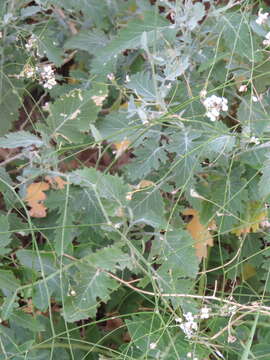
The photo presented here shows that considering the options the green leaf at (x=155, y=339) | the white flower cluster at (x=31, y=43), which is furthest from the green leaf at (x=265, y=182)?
the white flower cluster at (x=31, y=43)

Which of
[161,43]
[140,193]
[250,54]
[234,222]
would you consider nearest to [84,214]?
[140,193]

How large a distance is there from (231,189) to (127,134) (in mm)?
341

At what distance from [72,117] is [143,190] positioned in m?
0.28

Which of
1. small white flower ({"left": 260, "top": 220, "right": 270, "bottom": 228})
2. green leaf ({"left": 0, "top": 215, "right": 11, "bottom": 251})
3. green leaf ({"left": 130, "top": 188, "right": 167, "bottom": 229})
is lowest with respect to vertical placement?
small white flower ({"left": 260, "top": 220, "right": 270, "bottom": 228})

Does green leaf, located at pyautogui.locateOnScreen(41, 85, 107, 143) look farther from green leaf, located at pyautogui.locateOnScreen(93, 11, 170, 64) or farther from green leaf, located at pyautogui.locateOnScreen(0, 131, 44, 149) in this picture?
green leaf, located at pyautogui.locateOnScreen(93, 11, 170, 64)

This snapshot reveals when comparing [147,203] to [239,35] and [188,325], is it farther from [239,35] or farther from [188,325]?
[239,35]

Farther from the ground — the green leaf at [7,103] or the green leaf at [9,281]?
the green leaf at [7,103]

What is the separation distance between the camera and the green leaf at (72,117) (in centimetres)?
159

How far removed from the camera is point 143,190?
5.52ft

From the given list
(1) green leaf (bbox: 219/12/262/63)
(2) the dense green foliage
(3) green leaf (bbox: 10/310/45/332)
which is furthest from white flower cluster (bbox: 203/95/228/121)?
(3) green leaf (bbox: 10/310/45/332)

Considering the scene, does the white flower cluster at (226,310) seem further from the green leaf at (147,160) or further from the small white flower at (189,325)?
the green leaf at (147,160)

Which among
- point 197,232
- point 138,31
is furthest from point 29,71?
point 197,232

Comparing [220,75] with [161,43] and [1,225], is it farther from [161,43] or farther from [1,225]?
[1,225]

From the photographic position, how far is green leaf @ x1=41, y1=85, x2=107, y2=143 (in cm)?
159
